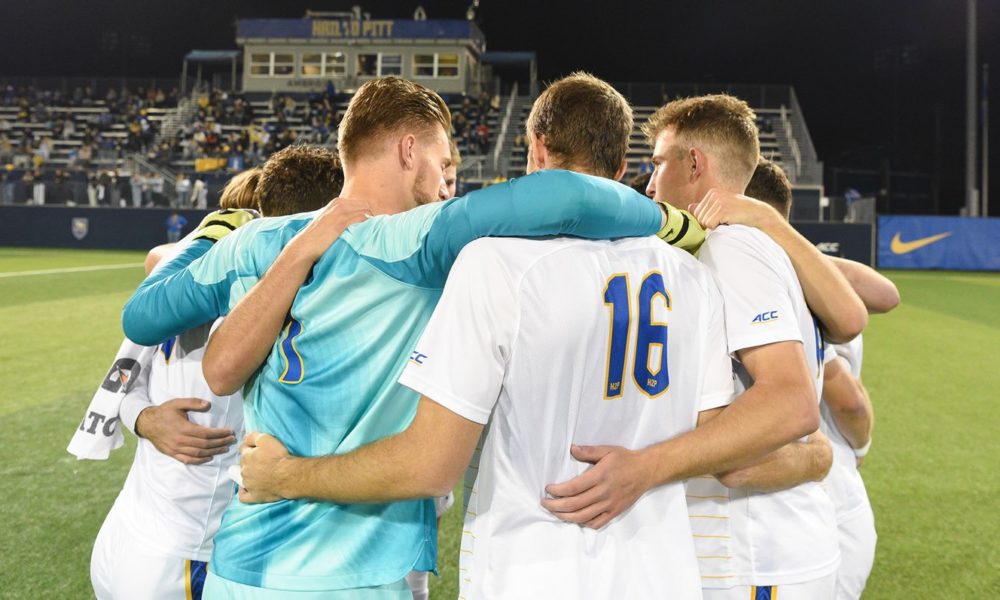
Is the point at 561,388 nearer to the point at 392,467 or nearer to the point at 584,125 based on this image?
the point at 392,467

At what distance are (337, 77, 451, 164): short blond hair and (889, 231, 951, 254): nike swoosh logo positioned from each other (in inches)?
1116

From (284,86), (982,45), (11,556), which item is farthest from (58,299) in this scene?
(982,45)

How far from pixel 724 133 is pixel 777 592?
4.23 ft

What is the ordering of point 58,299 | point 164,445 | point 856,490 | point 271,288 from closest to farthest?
point 271,288
point 164,445
point 856,490
point 58,299

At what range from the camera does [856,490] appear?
265 cm

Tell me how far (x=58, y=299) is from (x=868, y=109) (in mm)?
54896

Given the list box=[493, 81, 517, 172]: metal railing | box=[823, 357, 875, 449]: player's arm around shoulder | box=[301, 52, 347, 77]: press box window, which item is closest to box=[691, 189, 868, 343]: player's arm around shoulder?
box=[823, 357, 875, 449]: player's arm around shoulder

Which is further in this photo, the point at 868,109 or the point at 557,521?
the point at 868,109

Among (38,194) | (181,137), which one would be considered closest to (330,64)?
(181,137)

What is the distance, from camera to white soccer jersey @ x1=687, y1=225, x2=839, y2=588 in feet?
6.48

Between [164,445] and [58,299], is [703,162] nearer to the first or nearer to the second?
[164,445]

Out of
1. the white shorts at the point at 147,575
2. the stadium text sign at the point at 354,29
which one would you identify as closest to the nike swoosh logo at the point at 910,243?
the stadium text sign at the point at 354,29

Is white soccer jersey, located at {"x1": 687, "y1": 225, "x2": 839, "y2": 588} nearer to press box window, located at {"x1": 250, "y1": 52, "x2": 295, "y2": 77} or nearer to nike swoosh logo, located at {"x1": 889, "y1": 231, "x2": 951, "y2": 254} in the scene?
nike swoosh logo, located at {"x1": 889, "y1": 231, "x2": 951, "y2": 254}

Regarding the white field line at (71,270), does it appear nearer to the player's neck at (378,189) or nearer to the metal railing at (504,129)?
the metal railing at (504,129)
